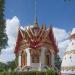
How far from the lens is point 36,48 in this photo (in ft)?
105

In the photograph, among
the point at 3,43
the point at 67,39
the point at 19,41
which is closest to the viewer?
the point at 67,39

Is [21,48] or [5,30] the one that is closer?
[5,30]

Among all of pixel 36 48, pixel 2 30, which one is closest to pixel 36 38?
pixel 36 48

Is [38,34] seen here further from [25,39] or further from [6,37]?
[6,37]

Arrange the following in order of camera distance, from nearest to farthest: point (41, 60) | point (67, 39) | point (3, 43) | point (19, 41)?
point (67, 39)
point (3, 43)
point (41, 60)
point (19, 41)

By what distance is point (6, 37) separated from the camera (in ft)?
98.9

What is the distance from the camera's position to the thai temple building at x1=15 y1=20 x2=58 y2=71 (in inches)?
1252

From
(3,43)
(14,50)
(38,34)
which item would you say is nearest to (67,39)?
(3,43)

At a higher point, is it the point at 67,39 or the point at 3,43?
the point at 3,43

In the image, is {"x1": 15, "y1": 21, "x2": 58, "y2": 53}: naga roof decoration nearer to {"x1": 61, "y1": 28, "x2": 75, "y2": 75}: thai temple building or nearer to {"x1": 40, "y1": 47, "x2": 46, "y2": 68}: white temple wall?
{"x1": 40, "y1": 47, "x2": 46, "y2": 68}: white temple wall

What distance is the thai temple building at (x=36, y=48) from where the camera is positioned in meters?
31.8

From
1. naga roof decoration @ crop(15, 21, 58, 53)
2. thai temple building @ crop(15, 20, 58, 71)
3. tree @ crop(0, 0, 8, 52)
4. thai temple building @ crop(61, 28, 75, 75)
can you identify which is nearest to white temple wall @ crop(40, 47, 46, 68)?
thai temple building @ crop(15, 20, 58, 71)

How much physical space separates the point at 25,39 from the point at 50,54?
3073 mm

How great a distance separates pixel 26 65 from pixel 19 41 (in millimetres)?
3609
